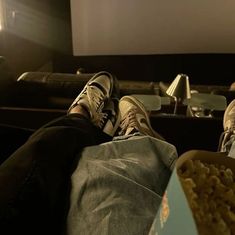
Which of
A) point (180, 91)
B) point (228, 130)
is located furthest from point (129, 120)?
point (180, 91)

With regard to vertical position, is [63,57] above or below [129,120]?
above

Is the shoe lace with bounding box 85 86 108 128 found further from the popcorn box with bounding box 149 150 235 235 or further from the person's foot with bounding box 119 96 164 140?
the popcorn box with bounding box 149 150 235 235

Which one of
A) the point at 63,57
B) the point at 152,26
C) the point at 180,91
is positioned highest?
the point at 152,26

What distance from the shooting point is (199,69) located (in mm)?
3373

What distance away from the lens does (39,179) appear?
47cm

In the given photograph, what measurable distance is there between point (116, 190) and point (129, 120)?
55 cm

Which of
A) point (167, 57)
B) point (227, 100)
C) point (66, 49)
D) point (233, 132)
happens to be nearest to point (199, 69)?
point (167, 57)

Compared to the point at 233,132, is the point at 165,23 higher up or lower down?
higher up

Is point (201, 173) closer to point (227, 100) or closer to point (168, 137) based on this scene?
point (168, 137)

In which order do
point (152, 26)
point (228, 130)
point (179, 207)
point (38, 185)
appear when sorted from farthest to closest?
point (152, 26) → point (228, 130) → point (38, 185) → point (179, 207)

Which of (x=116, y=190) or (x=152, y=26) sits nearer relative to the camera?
(x=116, y=190)

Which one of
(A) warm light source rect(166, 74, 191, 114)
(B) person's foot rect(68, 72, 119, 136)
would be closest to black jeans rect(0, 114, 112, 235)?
(B) person's foot rect(68, 72, 119, 136)

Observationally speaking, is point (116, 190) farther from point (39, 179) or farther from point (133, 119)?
point (133, 119)

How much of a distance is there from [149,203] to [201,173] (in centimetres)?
20
